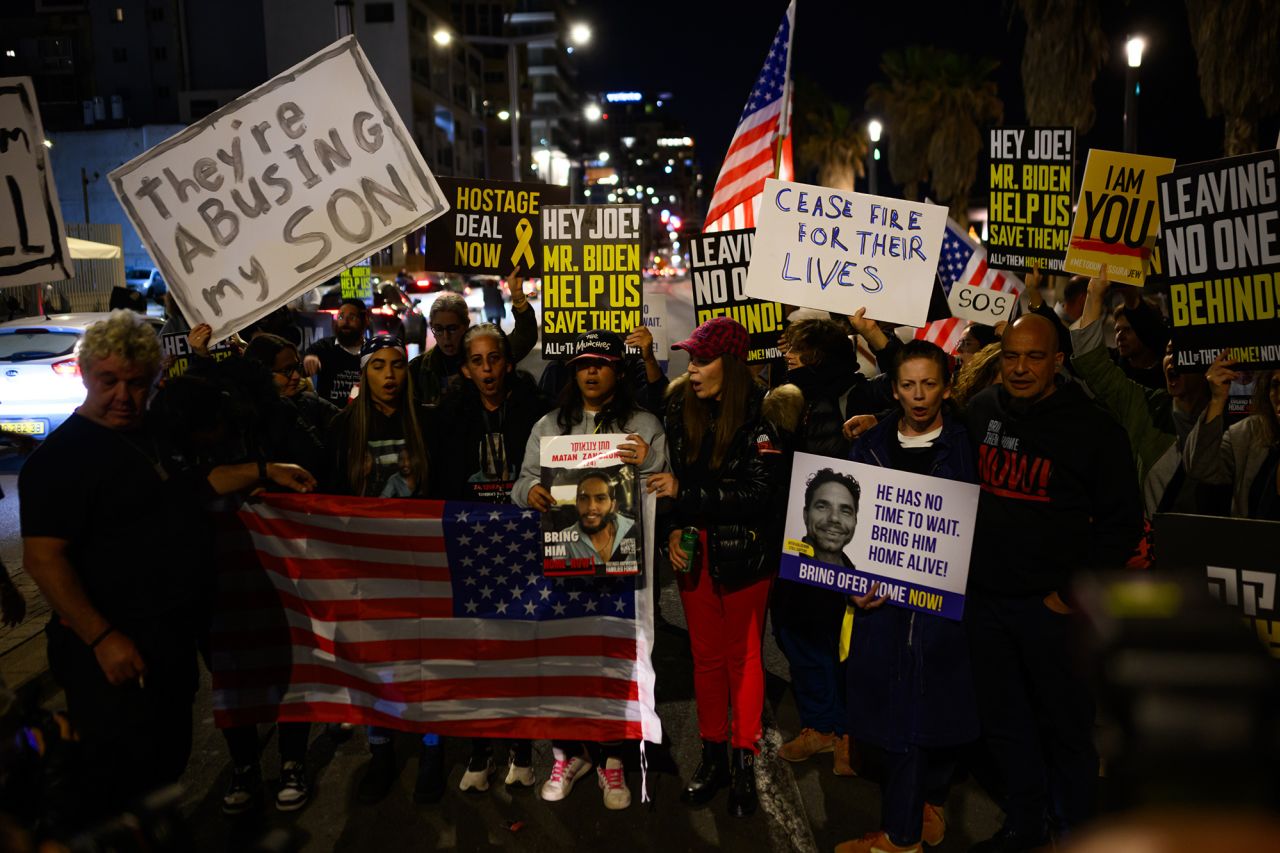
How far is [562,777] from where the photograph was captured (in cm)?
479

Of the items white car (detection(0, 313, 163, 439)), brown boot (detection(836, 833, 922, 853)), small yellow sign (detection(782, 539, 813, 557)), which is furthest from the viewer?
white car (detection(0, 313, 163, 439))

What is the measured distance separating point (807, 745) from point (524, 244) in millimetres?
4725

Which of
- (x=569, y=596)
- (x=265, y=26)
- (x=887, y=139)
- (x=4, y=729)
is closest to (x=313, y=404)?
(x=569, y=596)

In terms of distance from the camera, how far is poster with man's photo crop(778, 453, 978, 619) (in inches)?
158

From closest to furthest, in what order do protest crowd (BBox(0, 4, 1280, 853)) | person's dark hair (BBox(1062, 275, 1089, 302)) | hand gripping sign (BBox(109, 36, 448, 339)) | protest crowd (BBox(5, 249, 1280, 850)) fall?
1. protest crowd (BBox(5, 249, 1280, 850))
2. protest crowd (BBox(0, 4, 1280, 853))
3. hand gripping sign (BBox(109, 36, 448, 339))
4. person's dark hair (BBox(1062, 275, 1089, 302))

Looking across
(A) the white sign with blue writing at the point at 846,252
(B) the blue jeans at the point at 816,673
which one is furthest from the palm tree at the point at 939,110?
(B) the blue jeans at the point at 816,673

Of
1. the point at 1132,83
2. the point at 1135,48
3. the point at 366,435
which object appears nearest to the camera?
the point at 366,435

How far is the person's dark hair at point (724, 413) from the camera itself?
455 cm

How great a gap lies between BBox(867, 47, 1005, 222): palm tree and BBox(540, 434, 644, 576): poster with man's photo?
123 feet

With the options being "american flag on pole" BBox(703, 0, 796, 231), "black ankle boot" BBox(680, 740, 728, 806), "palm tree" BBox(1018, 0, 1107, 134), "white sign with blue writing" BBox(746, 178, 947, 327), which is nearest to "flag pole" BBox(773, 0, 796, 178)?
"american flag on pole" BBox(703, 0, 796, 231)

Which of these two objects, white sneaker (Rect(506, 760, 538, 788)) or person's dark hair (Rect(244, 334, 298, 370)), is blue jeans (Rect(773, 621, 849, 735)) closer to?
white sneaker (Rect(506, 760, 538, 788))

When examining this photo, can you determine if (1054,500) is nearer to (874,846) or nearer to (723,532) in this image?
(723,532)

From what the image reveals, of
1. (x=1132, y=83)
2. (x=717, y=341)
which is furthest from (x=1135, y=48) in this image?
(x=717, y=341)

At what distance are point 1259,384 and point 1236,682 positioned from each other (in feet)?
13.2
